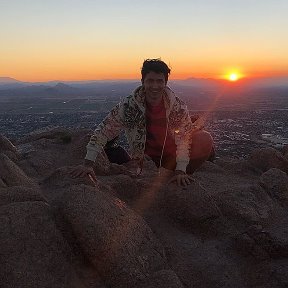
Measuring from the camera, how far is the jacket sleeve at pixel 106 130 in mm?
9656

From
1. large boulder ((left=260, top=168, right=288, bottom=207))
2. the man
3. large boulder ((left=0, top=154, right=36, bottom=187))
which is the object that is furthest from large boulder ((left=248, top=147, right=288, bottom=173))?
large boulder ((left=0, top=154, right=36, bottom=187))

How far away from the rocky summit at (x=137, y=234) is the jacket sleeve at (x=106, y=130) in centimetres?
79

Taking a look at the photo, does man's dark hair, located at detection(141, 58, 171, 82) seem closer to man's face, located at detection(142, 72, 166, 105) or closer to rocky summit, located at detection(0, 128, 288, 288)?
man's face, located at detection(142, 72, 166, 105)

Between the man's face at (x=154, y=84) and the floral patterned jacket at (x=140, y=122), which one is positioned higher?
the man's face at (x=154, y=84)

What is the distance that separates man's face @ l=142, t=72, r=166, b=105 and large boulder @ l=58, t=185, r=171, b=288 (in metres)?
2.66

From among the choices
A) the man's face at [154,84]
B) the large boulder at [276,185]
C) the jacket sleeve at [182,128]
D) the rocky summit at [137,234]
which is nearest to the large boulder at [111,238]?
the rocky summit at [137,234]

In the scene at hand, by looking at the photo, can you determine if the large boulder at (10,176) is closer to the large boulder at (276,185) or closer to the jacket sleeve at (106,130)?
the jacket sleeve at (106,130)

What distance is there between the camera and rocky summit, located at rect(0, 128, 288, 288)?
7.09m

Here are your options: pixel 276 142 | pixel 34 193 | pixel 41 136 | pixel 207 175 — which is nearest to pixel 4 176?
pixel 34 193

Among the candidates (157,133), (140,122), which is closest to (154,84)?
(140,122)

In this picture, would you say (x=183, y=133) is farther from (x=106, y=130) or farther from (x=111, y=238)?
(x=111, y=238)

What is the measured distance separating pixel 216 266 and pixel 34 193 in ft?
12.9

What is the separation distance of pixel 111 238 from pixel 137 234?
729mm

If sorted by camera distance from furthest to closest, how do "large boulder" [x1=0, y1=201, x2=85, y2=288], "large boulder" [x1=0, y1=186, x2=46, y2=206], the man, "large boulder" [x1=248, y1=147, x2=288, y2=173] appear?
1. "large boulder" [x1=248, y1=147, x2=288, y2=173]
2. the man
3. "large boulder" [x1=0, y1=186, x2=46, y2=206]
4. "large boulder" [x1=0, y1=201, x2=85, y2=288]
